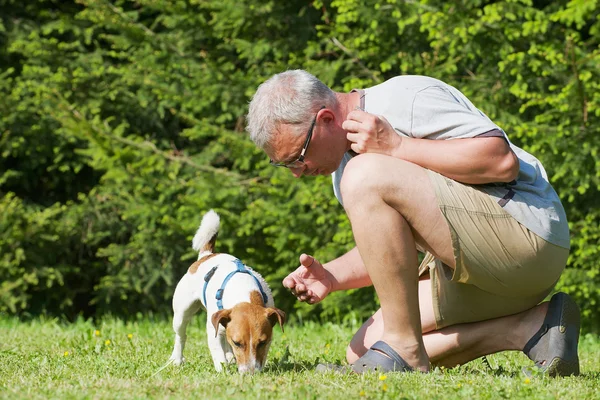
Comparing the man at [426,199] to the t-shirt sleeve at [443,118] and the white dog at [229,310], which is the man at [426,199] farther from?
the white dog at [229,310]

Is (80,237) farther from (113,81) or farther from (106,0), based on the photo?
(106,0)

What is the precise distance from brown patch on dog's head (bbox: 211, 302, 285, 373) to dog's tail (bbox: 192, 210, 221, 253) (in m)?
0.83

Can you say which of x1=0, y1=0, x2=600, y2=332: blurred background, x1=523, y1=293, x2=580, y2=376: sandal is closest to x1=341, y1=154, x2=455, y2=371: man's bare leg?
x1=523, y1=293, x2=580, y2=376: sandal

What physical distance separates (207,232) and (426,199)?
1902 millimetres

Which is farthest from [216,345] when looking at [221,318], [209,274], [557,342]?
[557,342]

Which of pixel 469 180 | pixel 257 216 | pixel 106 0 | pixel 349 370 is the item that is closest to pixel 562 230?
pixel 469 180

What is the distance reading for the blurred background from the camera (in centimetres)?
661

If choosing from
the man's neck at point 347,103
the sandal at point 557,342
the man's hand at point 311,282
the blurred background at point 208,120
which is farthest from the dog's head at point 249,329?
the blurred background at point 208,120

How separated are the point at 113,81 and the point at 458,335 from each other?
6.87 m

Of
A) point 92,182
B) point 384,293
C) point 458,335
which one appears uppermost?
point 384,293

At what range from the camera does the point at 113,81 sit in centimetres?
966

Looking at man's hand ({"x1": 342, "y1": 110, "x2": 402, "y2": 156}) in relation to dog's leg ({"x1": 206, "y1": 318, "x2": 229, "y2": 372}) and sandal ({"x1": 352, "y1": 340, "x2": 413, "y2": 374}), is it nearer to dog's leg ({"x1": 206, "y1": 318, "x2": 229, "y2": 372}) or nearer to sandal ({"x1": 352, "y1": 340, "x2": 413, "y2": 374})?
sandal ({"x1": 352, "y1": 340, "x2": 413, "y2": 374})

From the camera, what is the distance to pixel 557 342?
134 inches

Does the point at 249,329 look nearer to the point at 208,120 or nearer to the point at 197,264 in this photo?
the point at 197,264
